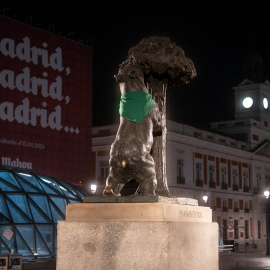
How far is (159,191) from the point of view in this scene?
6.25m

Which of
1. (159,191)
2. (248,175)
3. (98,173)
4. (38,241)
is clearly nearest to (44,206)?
(38,241)

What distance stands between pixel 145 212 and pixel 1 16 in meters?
32.6

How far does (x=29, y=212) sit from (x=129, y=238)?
1888 cm

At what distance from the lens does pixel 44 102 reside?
3841 cm

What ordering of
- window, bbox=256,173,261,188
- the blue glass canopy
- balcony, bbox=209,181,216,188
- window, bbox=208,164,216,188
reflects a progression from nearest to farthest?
the blue glass canopy → balcony, bbox=209,181,216,188 → window, bbox=208,164,216,188 → window, bbox=256,173,261,188

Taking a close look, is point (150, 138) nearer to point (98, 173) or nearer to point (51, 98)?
point (51, 98)

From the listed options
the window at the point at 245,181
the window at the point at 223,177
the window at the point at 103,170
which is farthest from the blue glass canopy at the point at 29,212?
the window at the point at 245,181

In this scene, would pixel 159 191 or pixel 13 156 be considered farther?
pixel 13 156

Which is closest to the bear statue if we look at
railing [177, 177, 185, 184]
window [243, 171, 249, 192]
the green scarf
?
the green scarf

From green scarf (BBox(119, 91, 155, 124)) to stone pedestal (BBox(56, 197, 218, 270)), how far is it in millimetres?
964

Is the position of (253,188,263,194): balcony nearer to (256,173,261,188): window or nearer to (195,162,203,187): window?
(256,173,261,188): window

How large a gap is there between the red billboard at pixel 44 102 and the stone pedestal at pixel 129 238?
3024cm

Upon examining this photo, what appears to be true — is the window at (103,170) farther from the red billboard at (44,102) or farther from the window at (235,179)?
the window at (235,179)

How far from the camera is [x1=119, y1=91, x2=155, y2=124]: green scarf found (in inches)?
235
